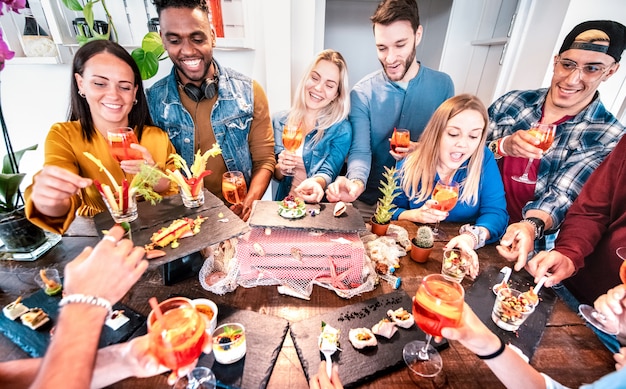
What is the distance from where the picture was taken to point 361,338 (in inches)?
40.0

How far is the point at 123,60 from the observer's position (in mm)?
1664

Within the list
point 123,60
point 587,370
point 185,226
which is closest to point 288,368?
point 185,226

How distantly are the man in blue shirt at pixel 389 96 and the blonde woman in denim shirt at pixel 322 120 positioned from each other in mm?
137

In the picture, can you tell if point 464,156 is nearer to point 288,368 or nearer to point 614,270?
point 614,270

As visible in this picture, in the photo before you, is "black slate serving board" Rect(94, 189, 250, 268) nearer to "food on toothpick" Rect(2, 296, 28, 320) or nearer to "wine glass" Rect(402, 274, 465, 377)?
"food on toothpick" Rect(2, 296, 28, 320)

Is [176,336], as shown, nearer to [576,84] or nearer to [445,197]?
[445,197]

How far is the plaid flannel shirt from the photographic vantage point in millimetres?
1864

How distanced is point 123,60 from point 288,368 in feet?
6.01

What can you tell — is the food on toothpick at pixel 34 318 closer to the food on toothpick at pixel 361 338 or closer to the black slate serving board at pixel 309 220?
the black slate serving board at pixel 309 220

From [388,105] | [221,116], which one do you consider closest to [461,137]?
[388,105]

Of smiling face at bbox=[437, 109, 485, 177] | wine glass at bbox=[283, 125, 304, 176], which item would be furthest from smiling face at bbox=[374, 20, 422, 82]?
wine glass at bbox=[283, 125, 304, 176]

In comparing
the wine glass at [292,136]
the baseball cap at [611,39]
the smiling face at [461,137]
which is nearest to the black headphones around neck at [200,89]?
the wine glass at [292,136]

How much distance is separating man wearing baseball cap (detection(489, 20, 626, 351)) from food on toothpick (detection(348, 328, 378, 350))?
2.81 ft

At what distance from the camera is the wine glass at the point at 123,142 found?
1.48 m
